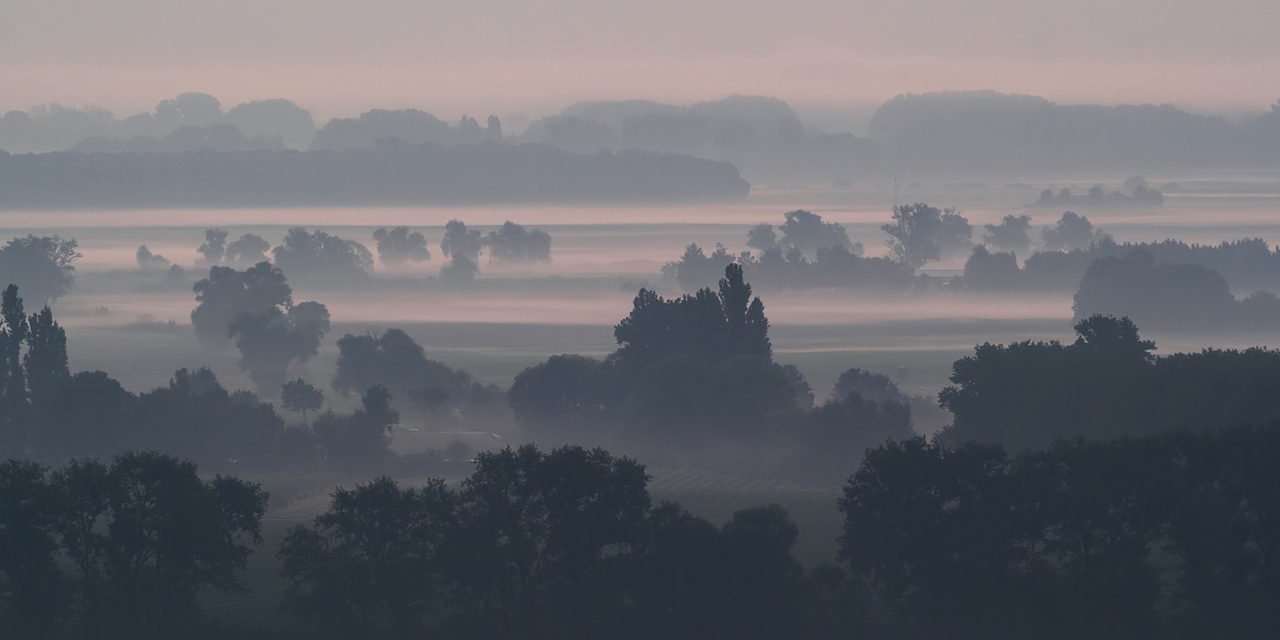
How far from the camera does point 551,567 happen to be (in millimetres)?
56250

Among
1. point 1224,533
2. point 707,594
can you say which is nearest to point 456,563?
point 707,594

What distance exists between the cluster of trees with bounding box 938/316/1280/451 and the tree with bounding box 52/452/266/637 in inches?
1842

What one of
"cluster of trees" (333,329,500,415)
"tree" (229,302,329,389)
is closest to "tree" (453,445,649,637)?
"cluster of trees" (333,329,500,415)

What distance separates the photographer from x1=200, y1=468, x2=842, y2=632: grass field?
59.6 meters

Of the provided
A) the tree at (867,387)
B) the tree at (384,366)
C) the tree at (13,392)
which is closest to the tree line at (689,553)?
the tree at (13,392)

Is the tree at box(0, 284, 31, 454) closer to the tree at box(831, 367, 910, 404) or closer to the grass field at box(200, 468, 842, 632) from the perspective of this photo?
the grass field at box(200, 468, 842, 632)

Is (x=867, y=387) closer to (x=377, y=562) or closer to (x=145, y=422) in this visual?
(x=145, y=422)

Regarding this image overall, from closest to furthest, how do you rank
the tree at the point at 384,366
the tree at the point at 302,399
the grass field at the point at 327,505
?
the grass field at the point at 327,505 → the tree at the point at 302,399 → the tree at the point at 384,366

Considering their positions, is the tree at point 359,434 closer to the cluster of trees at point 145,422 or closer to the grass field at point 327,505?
the cluster of trees at point 145,422

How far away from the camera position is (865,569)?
56.2 meters

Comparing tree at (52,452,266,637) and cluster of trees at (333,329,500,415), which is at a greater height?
cluster of trees at (333,329,500,415)

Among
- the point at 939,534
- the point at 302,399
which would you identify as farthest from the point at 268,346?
the point at 939,534

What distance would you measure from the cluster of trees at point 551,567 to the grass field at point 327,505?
347cm

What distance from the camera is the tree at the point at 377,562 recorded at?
54031 mm
